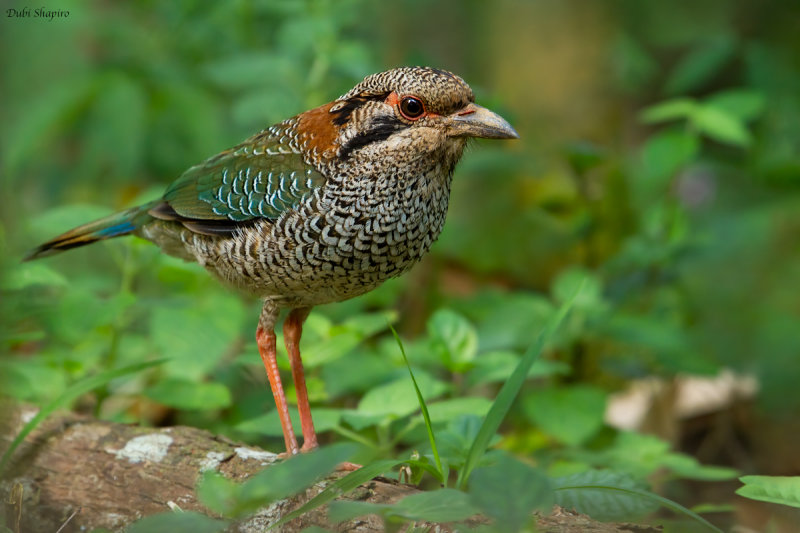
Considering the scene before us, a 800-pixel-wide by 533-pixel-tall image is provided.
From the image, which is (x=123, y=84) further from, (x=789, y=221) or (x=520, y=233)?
(x=789, y=221)

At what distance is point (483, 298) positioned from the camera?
5.96 meters

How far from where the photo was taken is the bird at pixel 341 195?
330 cm

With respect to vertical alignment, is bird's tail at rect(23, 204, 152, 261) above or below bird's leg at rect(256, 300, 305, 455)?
above

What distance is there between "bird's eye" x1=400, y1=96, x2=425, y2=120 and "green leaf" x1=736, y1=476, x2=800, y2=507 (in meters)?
1.74

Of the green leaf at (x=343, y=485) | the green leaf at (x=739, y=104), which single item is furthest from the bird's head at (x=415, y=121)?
the green leaf at (x=739, y=104)

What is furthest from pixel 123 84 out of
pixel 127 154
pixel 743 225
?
pixel 743 225

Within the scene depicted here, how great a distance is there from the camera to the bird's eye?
3.29 metres

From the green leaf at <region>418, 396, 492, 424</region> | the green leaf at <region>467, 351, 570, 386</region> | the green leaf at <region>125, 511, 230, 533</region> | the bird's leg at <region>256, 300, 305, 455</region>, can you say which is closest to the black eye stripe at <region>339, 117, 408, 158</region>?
the bird's leg at <region>256, 300, 305, 455</region>

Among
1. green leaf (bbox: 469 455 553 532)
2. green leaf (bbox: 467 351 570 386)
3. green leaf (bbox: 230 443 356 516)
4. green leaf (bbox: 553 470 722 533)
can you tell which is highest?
green leaf (bbox: 230 443 356 516)

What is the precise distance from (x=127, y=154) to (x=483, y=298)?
9.40 feet

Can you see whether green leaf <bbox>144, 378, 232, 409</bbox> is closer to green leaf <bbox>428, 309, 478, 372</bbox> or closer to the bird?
the bird

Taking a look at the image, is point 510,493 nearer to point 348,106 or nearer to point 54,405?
point 348,106

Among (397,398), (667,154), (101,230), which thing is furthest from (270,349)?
(667,154)

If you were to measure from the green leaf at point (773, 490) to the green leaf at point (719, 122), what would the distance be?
3.07 metres
